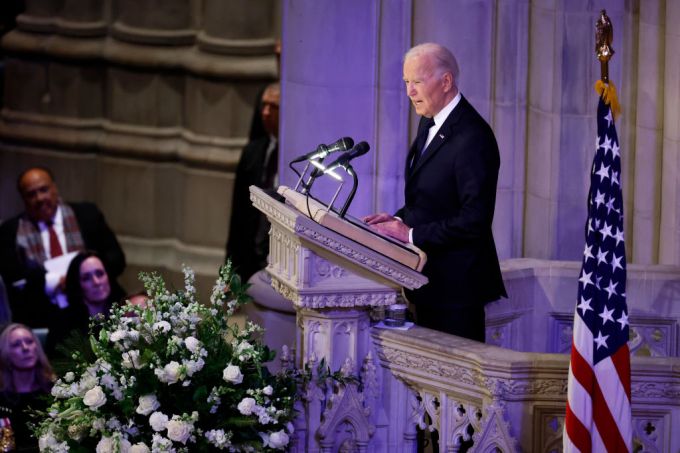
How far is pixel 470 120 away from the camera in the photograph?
7.33 m

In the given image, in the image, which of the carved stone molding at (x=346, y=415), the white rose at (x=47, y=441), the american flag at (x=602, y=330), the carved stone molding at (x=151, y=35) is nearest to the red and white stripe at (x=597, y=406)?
the american flag at (x=602, y=330)

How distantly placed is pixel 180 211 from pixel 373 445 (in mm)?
7546

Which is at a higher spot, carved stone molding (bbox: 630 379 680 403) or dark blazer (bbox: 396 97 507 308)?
dark blazer (bbox: 396 97 507 308)

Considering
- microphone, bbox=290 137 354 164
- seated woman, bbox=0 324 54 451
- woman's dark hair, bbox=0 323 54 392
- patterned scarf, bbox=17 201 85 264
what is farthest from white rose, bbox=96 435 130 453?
patterned scarf, bbox=17 201 85 264

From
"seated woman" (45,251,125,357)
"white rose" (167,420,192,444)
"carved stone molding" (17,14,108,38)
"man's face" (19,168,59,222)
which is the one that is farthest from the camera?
"carved stone molding" (17,14,108,38)

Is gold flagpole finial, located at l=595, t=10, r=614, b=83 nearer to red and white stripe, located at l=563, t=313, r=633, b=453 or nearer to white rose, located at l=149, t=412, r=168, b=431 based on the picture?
red and white stripe, located at l=563, t=313, r=633, b=453

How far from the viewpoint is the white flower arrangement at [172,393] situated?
6625 millimetres

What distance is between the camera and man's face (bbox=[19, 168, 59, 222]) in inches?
469

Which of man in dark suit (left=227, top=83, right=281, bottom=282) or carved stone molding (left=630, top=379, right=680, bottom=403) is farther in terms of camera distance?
man in dark suit (left=227, top=83, right=281, bottom=282)

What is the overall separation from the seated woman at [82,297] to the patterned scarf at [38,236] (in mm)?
1086

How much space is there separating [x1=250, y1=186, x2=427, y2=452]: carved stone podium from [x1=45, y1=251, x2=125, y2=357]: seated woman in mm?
3975

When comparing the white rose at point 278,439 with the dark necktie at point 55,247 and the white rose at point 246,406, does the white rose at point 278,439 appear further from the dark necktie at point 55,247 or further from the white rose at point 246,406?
the dark necktie at point 55,247

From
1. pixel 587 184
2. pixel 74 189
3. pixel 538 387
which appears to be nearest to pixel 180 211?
pixel 74 189

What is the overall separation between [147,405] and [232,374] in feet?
1.11
